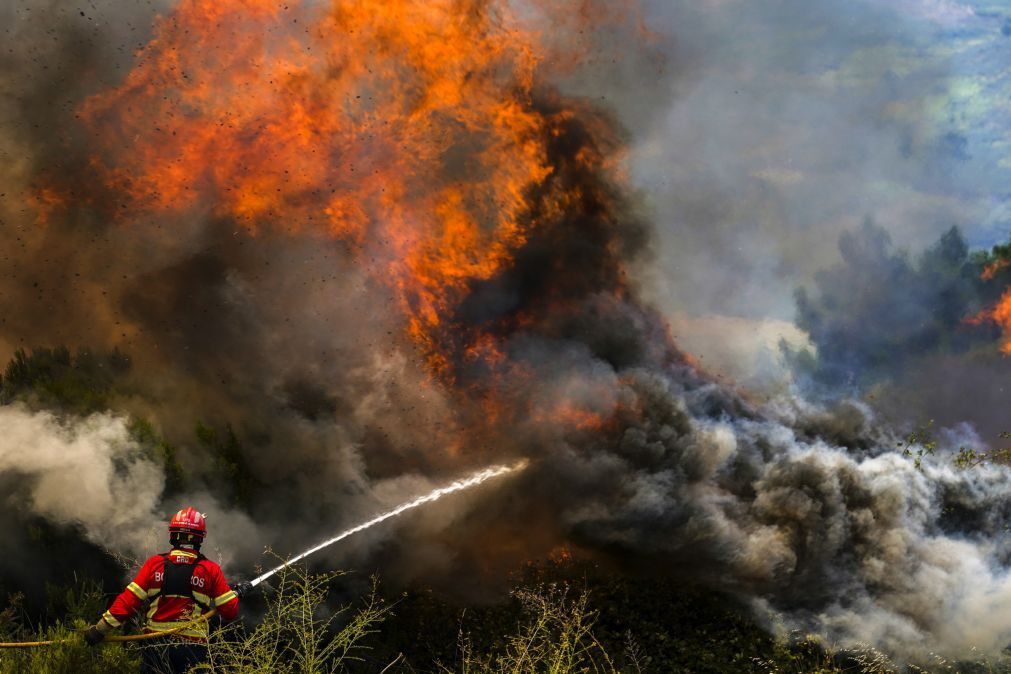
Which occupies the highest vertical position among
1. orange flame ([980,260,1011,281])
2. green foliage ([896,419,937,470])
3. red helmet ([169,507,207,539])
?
orange flame ([980,260,1011,281])

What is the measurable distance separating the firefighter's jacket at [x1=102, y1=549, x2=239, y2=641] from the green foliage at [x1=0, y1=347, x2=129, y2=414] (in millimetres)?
6873

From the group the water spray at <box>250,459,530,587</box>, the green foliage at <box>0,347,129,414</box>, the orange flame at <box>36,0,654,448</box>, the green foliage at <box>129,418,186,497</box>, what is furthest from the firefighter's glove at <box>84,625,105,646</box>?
the orange flame at <box>36,0,654,448</box>

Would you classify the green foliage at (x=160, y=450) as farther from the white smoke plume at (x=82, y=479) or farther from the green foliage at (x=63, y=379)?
the green foliage at (x=63, y=379)

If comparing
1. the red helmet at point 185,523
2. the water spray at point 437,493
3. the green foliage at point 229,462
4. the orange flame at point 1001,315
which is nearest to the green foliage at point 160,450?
the green foliage at point 229,462

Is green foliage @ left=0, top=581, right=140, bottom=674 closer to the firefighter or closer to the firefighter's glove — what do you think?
the firefighter's glove

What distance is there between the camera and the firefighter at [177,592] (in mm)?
10438

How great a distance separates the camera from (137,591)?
10492 mm

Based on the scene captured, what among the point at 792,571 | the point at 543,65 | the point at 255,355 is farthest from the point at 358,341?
the point at 792,571

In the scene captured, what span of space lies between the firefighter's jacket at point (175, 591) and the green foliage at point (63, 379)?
6.87m

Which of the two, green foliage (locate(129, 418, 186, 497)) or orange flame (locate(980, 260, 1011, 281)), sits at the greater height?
orange flame (locate(980, 260, 1011, 281))

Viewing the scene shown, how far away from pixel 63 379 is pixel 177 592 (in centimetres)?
771

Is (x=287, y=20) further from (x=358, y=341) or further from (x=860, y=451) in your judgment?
(x=860, y=451)

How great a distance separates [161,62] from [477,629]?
11.3m

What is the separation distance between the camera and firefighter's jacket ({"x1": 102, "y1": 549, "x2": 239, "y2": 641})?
10.6 meters
